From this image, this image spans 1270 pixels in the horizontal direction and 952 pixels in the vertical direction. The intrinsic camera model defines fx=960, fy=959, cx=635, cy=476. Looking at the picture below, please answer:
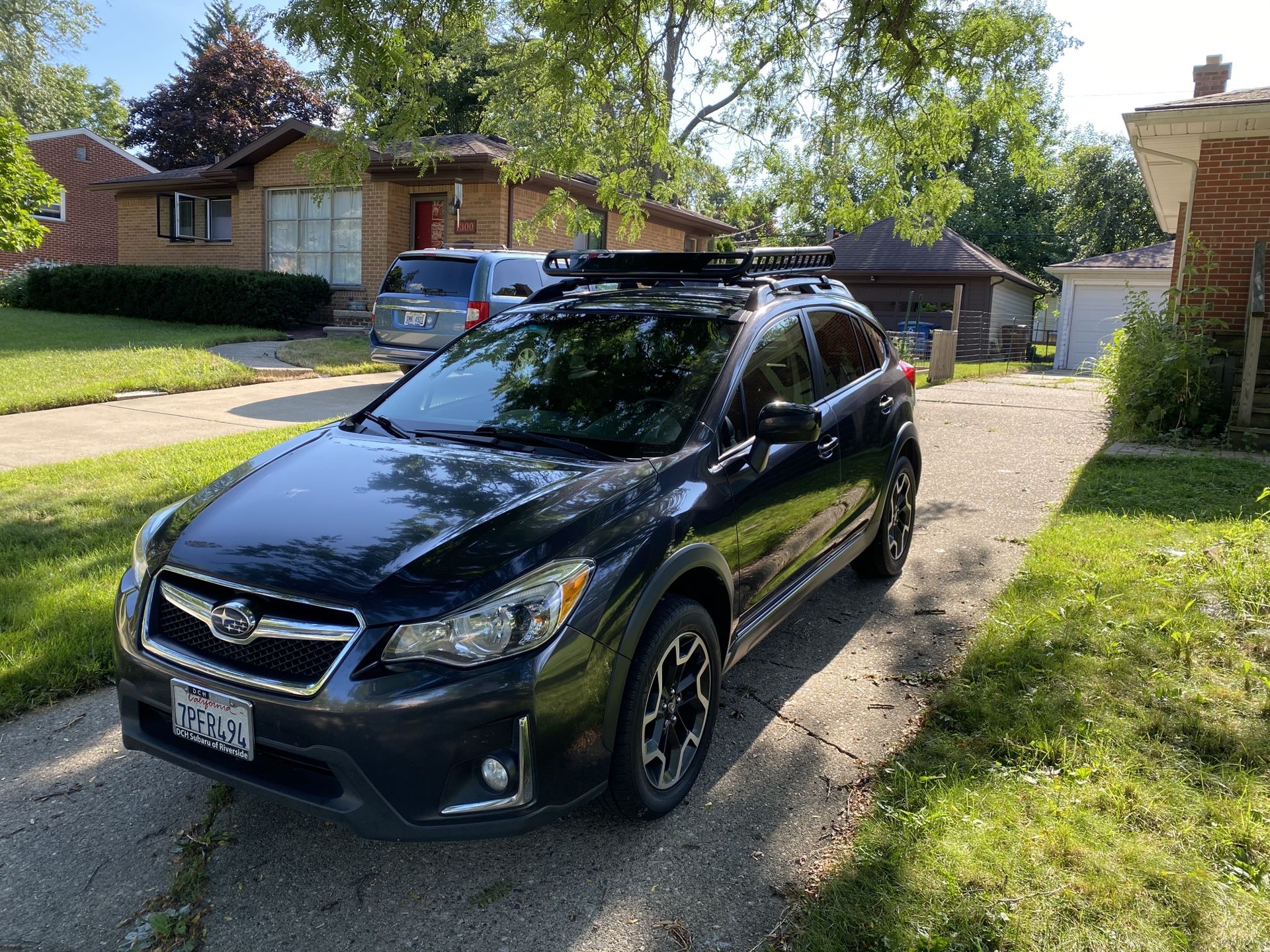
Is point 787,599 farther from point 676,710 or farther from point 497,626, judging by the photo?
point 497,626

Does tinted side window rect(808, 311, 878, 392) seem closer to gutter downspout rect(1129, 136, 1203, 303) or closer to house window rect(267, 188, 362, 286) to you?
gutter downspout rect(1129, 136, 1203, 303)

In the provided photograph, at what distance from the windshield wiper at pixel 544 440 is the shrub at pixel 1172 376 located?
8754mm

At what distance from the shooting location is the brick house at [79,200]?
99.8ft

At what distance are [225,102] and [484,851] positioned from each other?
149ft

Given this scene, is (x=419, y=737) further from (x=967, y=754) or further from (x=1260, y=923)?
(x=1260, y=923)

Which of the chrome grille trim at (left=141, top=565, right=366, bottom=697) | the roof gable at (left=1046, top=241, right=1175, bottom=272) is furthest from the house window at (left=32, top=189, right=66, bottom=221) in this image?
the chrome grille trim at (left=141, top=565, right=366, bottom=697)

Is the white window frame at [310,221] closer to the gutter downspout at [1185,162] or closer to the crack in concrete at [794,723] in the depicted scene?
the gutter downspout at [1185,162]

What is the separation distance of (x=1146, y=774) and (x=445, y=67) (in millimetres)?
9691

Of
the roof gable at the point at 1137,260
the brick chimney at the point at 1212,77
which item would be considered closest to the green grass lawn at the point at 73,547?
the brick chimney at the point at 1212,77

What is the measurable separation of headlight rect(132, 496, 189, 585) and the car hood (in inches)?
3.4

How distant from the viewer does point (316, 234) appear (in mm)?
21234

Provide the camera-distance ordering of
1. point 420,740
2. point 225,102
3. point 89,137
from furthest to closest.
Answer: point 225,102 < point 89,137 < point 420,740

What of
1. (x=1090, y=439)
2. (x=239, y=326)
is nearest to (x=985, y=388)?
(x=1090, y=439)

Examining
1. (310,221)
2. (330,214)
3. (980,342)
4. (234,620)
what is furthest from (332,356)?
(980,342)
